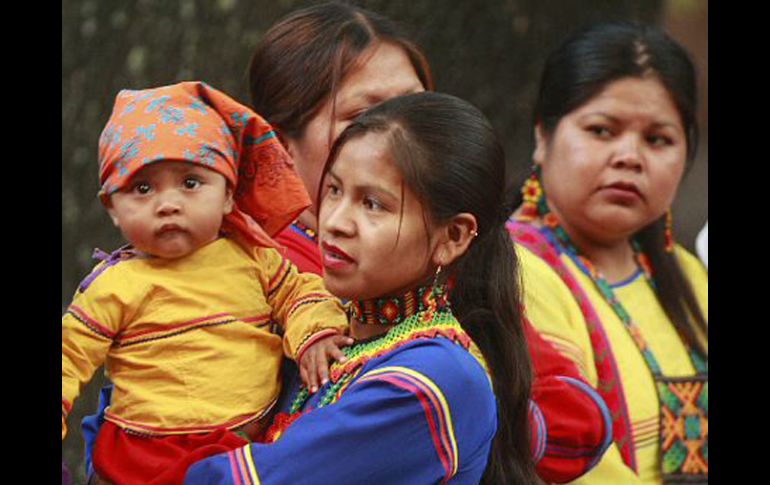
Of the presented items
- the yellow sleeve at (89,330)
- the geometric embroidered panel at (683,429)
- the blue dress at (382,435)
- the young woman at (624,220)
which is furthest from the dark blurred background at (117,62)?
the blue dress at (382,435)

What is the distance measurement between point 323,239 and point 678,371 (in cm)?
118

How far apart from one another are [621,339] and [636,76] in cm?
49

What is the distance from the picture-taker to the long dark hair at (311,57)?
1.96 metres

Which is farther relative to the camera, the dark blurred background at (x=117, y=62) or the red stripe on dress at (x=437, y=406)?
the dark blurred background at (x=117, y=62)

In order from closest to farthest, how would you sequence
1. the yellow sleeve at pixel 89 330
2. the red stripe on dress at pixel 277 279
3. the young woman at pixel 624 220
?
the yellow sleeve at pixel 89 330
the red stripe on dress at pixel 277 279
the young woman at pixel 624 220

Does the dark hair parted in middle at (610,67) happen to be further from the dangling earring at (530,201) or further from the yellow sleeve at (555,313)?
the yellow sleeve at (555,313)

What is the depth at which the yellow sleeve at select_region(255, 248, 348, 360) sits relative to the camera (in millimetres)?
1652

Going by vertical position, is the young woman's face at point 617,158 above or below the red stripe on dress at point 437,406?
above

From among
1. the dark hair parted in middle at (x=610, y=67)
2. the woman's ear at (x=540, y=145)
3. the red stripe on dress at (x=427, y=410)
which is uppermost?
the dark hair parted in middle at (x=610, y=67)

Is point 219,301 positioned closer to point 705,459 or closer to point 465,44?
point 705,459

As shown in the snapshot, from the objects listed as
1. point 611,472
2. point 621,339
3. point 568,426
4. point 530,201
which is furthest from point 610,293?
point 568,426

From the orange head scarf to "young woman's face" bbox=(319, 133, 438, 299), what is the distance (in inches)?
6.3

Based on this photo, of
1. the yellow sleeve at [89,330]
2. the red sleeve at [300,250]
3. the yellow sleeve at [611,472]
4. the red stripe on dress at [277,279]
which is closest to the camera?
the yellow sleeve at [89,330]

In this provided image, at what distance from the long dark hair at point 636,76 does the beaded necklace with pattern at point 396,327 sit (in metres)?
1.02
